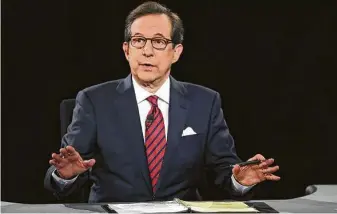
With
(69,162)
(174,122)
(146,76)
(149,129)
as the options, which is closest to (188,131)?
(174,122)

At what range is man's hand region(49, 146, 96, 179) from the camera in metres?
2.64

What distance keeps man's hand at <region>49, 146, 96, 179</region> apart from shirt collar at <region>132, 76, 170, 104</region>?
0.56 meters

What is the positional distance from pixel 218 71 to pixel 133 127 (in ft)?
2.35

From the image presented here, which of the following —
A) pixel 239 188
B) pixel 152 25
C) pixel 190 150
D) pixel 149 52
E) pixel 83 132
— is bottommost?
pixel 239 188

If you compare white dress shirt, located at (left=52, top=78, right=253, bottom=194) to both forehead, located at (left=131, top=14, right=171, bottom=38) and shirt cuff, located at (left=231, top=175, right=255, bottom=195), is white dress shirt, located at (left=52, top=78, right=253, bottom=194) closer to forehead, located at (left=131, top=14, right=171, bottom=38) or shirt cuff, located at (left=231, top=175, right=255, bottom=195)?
forehead, located at (left=131, top=14, right=171, bottom=38)

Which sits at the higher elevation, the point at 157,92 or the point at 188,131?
the point at 157,92

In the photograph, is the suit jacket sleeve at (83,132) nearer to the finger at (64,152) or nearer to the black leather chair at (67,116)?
the black leather chair at (67,116)

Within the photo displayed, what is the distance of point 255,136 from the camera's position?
3.80 metres

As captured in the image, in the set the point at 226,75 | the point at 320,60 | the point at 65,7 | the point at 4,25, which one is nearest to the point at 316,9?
the point at 320,60

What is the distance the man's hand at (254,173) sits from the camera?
274 cm

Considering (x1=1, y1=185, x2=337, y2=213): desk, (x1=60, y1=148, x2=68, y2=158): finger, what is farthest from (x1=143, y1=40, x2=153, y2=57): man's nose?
(x1=1, y1=185, x2=337, y2=213): desk

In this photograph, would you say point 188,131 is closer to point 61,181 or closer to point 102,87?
point 102,87

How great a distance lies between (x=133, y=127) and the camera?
3234 mm

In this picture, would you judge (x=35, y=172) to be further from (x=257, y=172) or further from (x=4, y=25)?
(x=257, y=172)
